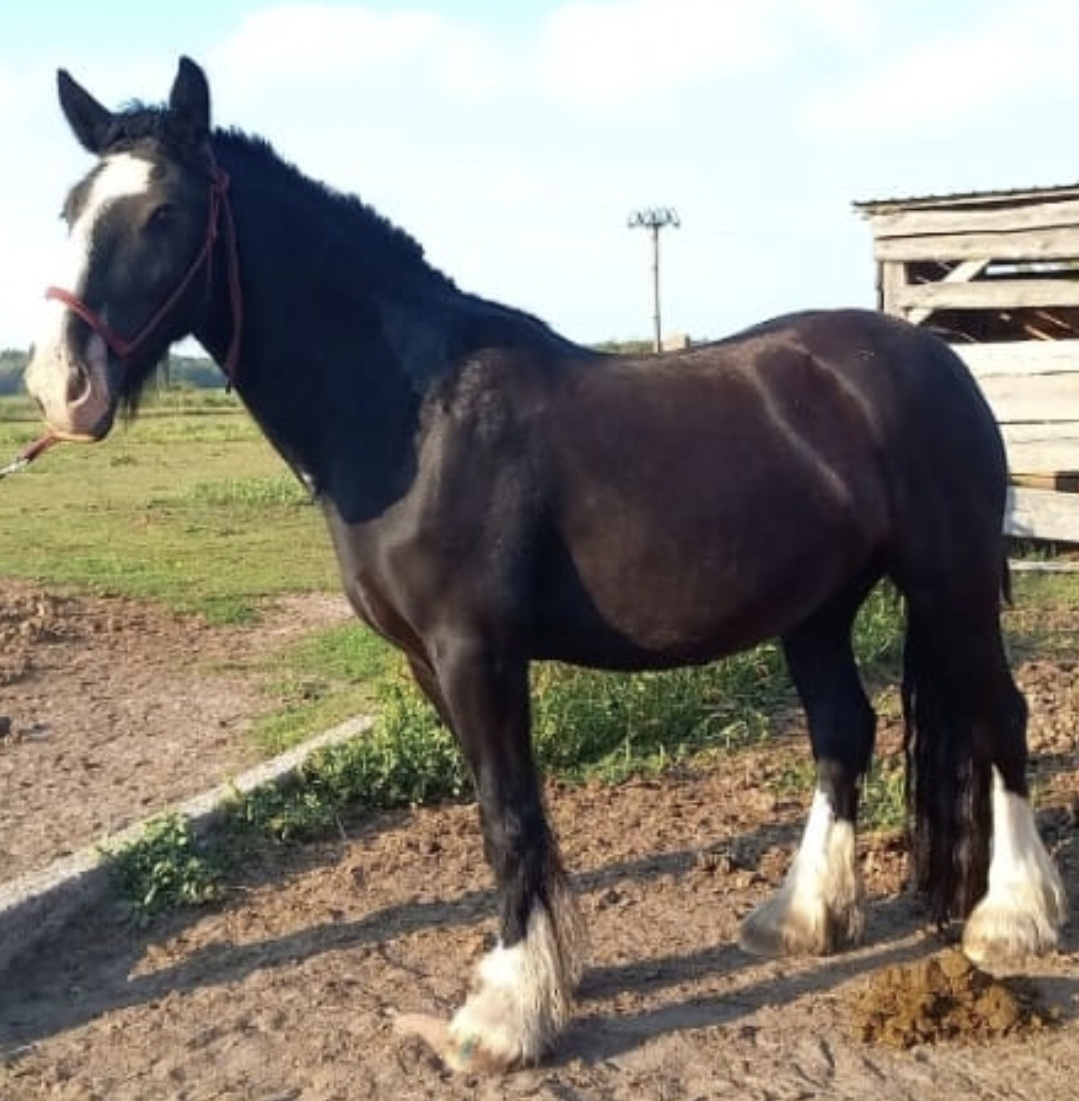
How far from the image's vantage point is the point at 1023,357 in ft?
35.2

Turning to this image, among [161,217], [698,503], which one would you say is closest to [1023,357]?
[698,503]

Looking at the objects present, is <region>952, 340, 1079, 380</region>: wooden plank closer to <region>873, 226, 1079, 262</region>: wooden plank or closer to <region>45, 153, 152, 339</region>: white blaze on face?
<region>873, 226, 1079, 262</region>: wooden plank

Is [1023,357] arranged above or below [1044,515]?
above

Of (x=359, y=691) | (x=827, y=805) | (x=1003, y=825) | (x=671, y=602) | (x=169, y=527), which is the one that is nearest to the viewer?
(x=671, y=602)

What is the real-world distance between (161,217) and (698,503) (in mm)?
1444

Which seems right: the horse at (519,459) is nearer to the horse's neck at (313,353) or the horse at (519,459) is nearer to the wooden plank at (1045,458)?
the horse's neck at (313,353)

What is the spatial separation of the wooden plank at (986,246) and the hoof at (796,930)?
7676mm

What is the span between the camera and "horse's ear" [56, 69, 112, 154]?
11.0ft

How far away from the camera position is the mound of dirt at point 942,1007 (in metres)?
3.44

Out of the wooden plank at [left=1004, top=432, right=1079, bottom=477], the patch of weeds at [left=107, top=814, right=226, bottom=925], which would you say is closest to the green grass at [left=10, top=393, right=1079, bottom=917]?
the patch of weeds at [left=107, top=814, right=226, bottom=925]

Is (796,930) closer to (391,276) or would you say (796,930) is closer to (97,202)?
(391,276)

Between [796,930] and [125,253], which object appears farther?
[796,930]

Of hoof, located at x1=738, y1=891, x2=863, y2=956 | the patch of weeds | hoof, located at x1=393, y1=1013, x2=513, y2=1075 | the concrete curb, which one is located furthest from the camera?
the patch of weeds

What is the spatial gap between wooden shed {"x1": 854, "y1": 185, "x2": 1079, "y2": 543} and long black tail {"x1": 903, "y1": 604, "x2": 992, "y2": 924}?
22.9 ft
